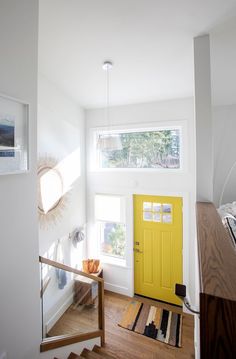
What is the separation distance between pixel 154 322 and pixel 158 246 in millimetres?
1251

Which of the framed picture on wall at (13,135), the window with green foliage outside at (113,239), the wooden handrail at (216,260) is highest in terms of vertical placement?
the framed picture on wall at (13,135)

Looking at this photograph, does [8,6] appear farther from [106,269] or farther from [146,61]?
[106,269]

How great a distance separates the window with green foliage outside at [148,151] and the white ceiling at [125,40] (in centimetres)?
86

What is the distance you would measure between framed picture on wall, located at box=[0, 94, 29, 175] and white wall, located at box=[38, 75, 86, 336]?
1.57 m

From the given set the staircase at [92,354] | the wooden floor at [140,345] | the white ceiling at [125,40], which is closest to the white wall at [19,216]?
the white ceiling at [125,40]

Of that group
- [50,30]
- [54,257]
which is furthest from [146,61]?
[54,257]

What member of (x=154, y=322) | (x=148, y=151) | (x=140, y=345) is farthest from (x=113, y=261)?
(x=148, y=151)

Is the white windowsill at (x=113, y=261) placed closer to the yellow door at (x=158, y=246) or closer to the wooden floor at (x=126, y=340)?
the yellow door at (x=158, y=246)

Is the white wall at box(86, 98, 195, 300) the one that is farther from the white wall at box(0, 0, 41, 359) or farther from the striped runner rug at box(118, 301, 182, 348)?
the white wall at box(0, 0, 41, 359)

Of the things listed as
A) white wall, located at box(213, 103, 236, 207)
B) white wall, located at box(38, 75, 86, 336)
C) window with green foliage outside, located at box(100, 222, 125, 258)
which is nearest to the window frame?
white wall, located at box(38, 75, 86, 336)

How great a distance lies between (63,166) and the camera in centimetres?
349

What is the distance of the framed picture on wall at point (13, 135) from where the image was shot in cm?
123

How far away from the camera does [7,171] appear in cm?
125

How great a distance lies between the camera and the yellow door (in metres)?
3.75
